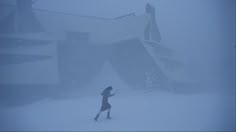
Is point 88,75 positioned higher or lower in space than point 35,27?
lower

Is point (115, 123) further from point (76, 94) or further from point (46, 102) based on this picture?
point (76, 94)

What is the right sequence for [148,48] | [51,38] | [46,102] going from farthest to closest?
[51,38] → [148,48] → [46,102]

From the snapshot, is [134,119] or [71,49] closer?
[134,119]

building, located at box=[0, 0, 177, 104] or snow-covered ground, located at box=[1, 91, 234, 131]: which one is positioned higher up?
building, located at box=[0, 0, 177, 104]

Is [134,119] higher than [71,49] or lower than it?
lower

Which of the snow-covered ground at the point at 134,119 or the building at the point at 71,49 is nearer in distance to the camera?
the snow-covered ground at the point at 134,119

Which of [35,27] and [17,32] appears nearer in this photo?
[17,32]

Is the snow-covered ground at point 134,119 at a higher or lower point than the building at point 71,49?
lower

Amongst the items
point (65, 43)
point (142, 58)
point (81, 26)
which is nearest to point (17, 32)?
point (65, 43)

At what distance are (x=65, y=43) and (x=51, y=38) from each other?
217 cm

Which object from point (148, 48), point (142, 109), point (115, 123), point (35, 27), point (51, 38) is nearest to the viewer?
point (115, 123)

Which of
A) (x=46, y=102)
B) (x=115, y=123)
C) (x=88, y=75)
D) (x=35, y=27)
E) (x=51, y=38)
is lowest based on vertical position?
(x=115, y=123)

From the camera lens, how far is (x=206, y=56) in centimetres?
5547

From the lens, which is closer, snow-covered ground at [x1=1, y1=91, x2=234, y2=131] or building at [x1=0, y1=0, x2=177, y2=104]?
snow-covered ground at [x1=1, y1=91, x2=234, y2=131]
